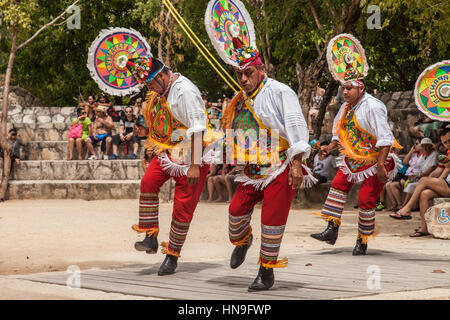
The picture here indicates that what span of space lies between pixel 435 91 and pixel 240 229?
429 centimetres

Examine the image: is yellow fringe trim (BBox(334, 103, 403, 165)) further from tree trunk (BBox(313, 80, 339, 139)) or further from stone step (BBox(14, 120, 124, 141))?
stone step (BBox(14, 120, 124, 141))

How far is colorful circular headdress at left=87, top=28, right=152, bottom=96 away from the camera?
6.57 metres

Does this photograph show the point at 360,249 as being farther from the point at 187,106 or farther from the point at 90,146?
the point at 90,146

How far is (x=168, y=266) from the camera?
5832mm

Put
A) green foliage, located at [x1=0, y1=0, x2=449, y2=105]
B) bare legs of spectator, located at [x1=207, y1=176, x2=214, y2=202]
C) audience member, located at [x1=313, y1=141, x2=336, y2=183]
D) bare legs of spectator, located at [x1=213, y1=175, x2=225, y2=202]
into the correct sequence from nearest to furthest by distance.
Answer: green foliage, located at [x1=0, y1=0, x2=449, y2=105], audience member, located at [x1=313, y1=141, x2=336, y2=183], bare legs of spectator, located at [x1=213, y1=175, x2=225, y2=202], bare legs of spectator, located at [x1=207, y1=176, x2=214, y2=202]

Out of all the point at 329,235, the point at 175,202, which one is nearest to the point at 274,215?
the point at 175,202

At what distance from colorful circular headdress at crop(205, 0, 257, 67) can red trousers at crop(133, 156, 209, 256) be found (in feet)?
3.54

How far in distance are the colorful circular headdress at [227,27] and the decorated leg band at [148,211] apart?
4.56 ft

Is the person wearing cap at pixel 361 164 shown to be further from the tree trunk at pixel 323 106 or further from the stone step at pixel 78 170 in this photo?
the stone step at pixel 78 170

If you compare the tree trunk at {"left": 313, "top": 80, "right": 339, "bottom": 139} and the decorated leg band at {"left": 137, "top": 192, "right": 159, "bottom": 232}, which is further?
the tree trunk at {"left": 313, "top": 80, "right": 339, "bottom": 139}

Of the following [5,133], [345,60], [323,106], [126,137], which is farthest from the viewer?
[126,137]

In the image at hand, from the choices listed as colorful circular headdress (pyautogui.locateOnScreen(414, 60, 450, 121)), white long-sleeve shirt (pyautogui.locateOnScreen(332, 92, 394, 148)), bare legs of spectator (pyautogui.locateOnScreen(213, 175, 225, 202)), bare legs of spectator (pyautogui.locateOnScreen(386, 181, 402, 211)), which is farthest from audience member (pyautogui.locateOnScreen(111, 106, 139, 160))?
white long-sleeve shirt (pyautogui.locateOnScreen(332, 92, 394, 148))

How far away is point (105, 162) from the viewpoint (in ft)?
52.8

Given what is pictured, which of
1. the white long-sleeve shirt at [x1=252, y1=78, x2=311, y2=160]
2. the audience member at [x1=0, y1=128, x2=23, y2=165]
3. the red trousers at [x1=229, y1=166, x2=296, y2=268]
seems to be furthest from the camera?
the audience member at [x1=0, y1=128, x2=23, y2=165]
